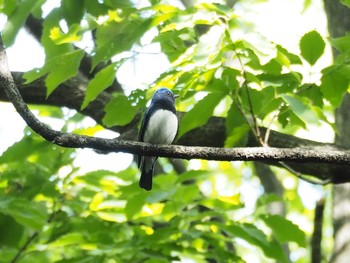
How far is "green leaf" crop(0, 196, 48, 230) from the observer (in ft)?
11.7

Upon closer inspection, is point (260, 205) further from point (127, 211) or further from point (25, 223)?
point (25, 223)

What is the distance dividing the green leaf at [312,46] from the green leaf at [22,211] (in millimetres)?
1984

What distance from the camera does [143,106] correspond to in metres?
3.52

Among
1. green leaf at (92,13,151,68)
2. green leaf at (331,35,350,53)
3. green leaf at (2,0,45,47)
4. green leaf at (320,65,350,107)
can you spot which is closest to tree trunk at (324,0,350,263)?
green leaf at (320,65,350,107)

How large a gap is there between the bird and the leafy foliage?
0.14m

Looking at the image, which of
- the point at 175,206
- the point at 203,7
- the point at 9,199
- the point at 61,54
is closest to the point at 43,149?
the point at 9,199

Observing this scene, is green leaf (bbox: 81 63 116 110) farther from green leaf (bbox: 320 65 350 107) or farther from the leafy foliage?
green leaf (bbox: 320 65 350 107)

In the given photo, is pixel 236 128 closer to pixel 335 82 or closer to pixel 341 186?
pixel 335 82

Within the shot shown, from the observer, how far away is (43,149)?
12.6 feet

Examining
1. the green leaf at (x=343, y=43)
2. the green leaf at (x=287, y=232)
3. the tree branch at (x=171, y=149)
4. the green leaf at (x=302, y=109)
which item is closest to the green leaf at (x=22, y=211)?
the tree branch at (x=171, y=149)

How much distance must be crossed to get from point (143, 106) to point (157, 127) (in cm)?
73

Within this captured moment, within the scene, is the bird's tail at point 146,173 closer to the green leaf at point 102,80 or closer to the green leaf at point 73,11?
the green leaf at point 102,80

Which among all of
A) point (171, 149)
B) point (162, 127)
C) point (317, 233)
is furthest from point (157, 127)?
point (171, 149)

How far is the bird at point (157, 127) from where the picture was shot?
4164 millimetres
